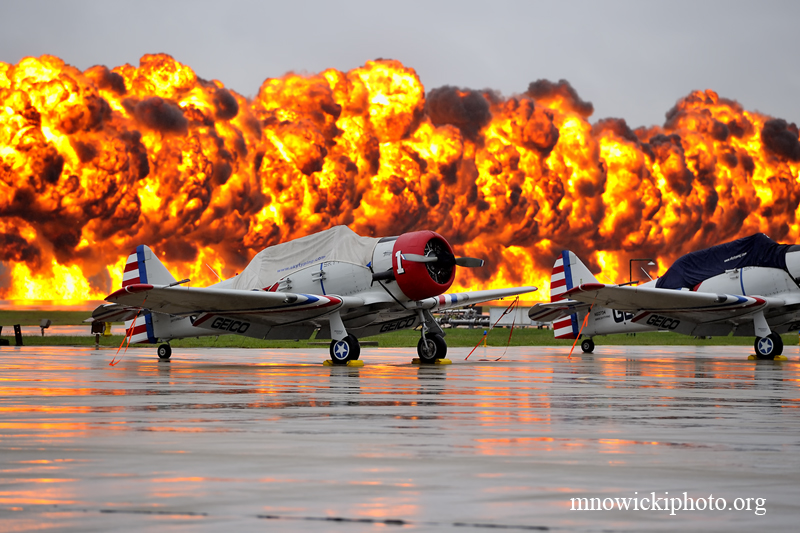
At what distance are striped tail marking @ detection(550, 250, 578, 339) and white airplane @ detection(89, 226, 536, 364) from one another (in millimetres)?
10672

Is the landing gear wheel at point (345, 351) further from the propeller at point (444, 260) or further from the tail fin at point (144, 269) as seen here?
the tail fin at point (144, 269)

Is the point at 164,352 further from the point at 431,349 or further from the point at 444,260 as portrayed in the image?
the point at 444,260

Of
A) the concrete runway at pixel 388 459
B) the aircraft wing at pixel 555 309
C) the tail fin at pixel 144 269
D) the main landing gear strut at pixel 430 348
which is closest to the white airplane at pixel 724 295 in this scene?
the aircraft wing at pixel 555 309

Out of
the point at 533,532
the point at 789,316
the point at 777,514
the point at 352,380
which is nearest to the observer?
the point at 533,532

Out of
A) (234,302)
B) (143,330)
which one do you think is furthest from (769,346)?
(143,330)

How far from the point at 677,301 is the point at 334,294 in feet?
34.2

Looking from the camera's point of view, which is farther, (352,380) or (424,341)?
(424,341)

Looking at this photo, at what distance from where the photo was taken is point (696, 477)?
208 inches

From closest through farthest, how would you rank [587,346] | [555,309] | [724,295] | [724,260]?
1. [724,295]
2. [724,260]
3. [555,309]
4. [587,346]

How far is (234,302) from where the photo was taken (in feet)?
71.1

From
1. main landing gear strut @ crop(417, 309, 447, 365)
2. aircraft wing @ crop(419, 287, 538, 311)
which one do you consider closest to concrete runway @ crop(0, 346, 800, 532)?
main landing gear strut @ crop(417, 309, 447, 365)

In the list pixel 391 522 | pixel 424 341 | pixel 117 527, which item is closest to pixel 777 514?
pixel 391 522

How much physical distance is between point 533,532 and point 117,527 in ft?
5.71

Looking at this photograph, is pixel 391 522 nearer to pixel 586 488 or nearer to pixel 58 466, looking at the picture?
pixel 586 488
